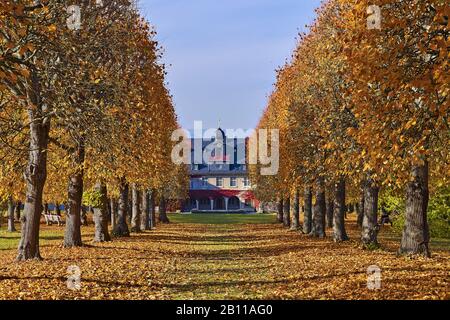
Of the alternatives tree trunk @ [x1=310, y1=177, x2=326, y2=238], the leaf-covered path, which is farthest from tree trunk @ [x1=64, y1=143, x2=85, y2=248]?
tree trunk @ [x1=310, y1=177, x2=326, y2=238]

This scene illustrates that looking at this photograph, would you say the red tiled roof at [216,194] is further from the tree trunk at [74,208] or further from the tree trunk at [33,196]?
the tree trunk at [33,196]

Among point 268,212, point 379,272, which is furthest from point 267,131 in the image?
point 268,212

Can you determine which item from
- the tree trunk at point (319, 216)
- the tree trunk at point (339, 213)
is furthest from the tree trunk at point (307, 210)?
the tree trunk at point (339, 213)

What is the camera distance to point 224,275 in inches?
677

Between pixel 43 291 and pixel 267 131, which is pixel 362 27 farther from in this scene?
pixel 267 131

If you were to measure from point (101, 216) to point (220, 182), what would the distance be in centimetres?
9737

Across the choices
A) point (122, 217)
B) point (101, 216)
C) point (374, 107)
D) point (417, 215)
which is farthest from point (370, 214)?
point (122, 217)

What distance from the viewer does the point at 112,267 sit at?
1831cm

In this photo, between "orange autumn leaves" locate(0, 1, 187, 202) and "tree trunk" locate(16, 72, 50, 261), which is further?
"tree trunk" locate(16, 72, 50, 261)

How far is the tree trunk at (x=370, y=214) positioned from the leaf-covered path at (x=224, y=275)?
77 centimetres

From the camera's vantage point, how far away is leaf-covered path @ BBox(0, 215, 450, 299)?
42.2 feet

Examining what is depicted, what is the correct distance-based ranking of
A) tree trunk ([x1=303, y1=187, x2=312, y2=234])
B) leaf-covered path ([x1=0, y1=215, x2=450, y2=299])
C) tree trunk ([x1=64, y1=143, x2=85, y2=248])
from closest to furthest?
leaf-covered path ([x1=0, y1=215, x2=450, y2=299]), tree trunk ([x1=64, y1=143, x2=85, y2=248]), tree trunk ([x1=303, y1=187, x2=312, y2=234])

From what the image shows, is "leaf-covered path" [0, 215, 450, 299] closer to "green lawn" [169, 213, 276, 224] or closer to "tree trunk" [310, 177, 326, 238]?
"tree trunk" [310, 177, 326, 238]

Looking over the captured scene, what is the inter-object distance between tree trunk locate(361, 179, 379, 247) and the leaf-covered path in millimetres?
770
